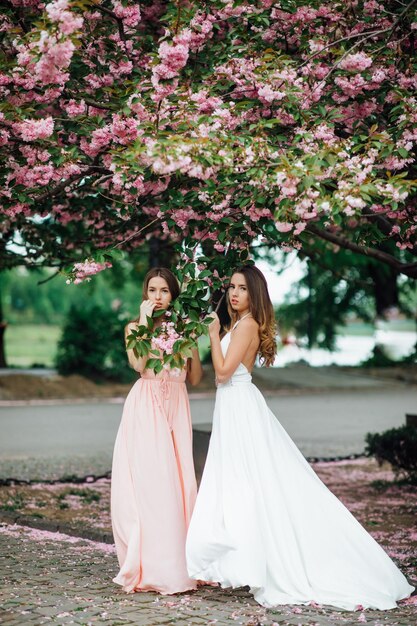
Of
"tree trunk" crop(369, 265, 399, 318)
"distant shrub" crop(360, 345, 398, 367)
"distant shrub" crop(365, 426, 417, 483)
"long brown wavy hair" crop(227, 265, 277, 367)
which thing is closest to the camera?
"long brown wavy hair" crop(227, 265, 277, 367)

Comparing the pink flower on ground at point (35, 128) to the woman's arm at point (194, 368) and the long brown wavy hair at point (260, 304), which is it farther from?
the woman's arm at point (194, 368)

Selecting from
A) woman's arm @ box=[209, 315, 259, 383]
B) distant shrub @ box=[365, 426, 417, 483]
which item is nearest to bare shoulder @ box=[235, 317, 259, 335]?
woman's arm @ box=[209, 315, 259, 383]

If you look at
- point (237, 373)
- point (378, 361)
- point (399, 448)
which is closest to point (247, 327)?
point (237, 373)

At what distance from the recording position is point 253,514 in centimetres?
575

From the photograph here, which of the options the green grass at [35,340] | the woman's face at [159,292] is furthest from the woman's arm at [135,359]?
the green grass at [35,340]

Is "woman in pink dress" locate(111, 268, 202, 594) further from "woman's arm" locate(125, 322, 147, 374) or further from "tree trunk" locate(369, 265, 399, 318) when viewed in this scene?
"tree trunk" locate(369, 265, 399, 318)

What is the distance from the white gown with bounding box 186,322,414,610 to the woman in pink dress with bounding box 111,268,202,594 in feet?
0.67

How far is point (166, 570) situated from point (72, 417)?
11786mm

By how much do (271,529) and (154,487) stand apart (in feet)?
2.57

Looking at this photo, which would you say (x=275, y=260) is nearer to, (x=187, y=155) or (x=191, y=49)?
(x=191, y=49)

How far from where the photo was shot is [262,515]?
577 cm

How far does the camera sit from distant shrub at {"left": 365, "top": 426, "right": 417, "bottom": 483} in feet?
33.8

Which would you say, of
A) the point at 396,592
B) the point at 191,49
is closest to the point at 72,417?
the point at 191,49

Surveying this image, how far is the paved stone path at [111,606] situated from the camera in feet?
17.4
